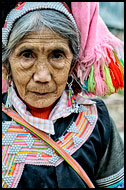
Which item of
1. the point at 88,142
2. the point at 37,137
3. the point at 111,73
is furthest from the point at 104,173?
the point at 111,73

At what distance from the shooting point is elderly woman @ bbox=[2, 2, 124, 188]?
122 centimetres

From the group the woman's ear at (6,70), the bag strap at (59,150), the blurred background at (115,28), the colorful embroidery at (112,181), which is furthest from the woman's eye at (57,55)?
the blurred background at (115,28)

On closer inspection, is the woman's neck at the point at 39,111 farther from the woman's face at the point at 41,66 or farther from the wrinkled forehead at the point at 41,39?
the wrinkled forehead at the point at 41,39

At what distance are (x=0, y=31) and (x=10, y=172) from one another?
846 millimetres

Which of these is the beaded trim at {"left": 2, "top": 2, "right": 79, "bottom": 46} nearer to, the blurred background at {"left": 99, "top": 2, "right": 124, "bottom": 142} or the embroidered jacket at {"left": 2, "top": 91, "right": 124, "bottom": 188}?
the embroidered jacket at {"left": 2, "top": 91, "right": 124, "bottom": 188}

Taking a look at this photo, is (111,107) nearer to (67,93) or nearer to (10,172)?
(67,93)

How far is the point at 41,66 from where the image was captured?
1.21 m

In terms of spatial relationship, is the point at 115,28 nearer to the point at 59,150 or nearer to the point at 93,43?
the point at 93,43

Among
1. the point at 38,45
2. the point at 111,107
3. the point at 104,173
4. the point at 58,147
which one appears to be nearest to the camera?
the point at 38,45

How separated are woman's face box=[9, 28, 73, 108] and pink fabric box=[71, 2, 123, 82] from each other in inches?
5.4

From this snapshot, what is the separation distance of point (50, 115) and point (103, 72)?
459 mm

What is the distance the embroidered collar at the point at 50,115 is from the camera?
1322mm

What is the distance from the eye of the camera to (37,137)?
132 centimetres

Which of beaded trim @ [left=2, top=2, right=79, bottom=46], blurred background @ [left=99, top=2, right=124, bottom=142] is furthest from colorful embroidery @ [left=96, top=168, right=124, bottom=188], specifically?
blurred background @ [left=99, top=2, right=124, bottom=142]
